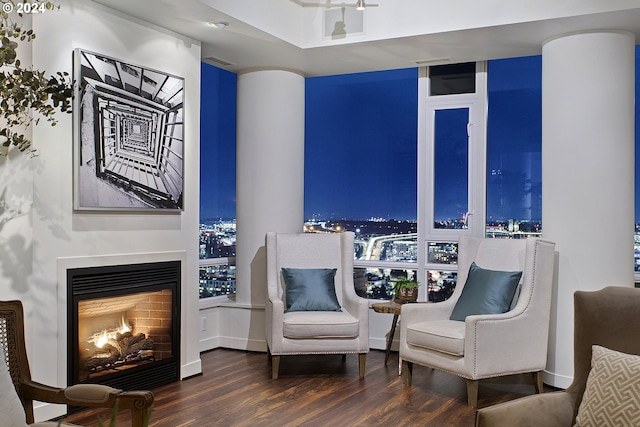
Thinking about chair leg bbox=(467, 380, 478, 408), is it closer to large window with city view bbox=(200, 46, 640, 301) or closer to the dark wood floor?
the dark wood floor

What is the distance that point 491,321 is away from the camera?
4.09 meters

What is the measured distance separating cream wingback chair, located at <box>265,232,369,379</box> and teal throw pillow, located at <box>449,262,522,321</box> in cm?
71

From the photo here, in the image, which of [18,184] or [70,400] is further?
[18,184]

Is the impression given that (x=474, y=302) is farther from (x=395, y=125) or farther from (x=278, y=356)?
(x=395, y=125)

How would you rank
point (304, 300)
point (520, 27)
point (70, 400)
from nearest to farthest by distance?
point (70, 400) < point (520, 27) < point (304, 300)

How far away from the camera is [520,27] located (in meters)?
4.41

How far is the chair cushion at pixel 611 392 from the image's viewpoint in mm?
2096

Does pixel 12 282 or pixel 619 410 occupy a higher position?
pixel 12 282

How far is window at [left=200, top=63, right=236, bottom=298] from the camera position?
588 cm

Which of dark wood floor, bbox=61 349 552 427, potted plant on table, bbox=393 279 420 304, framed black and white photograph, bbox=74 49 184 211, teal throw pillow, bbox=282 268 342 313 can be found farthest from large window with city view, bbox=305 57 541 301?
framed black and white photograph, bbox=74 49 184 211

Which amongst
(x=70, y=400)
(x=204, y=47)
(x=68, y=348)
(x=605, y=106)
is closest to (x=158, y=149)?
(x=204, y=47)

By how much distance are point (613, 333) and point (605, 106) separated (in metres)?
2.56

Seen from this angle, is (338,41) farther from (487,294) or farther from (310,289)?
(487,294)

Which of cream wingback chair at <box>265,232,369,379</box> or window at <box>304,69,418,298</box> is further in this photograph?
window at <box>304,69,418,298</box>
